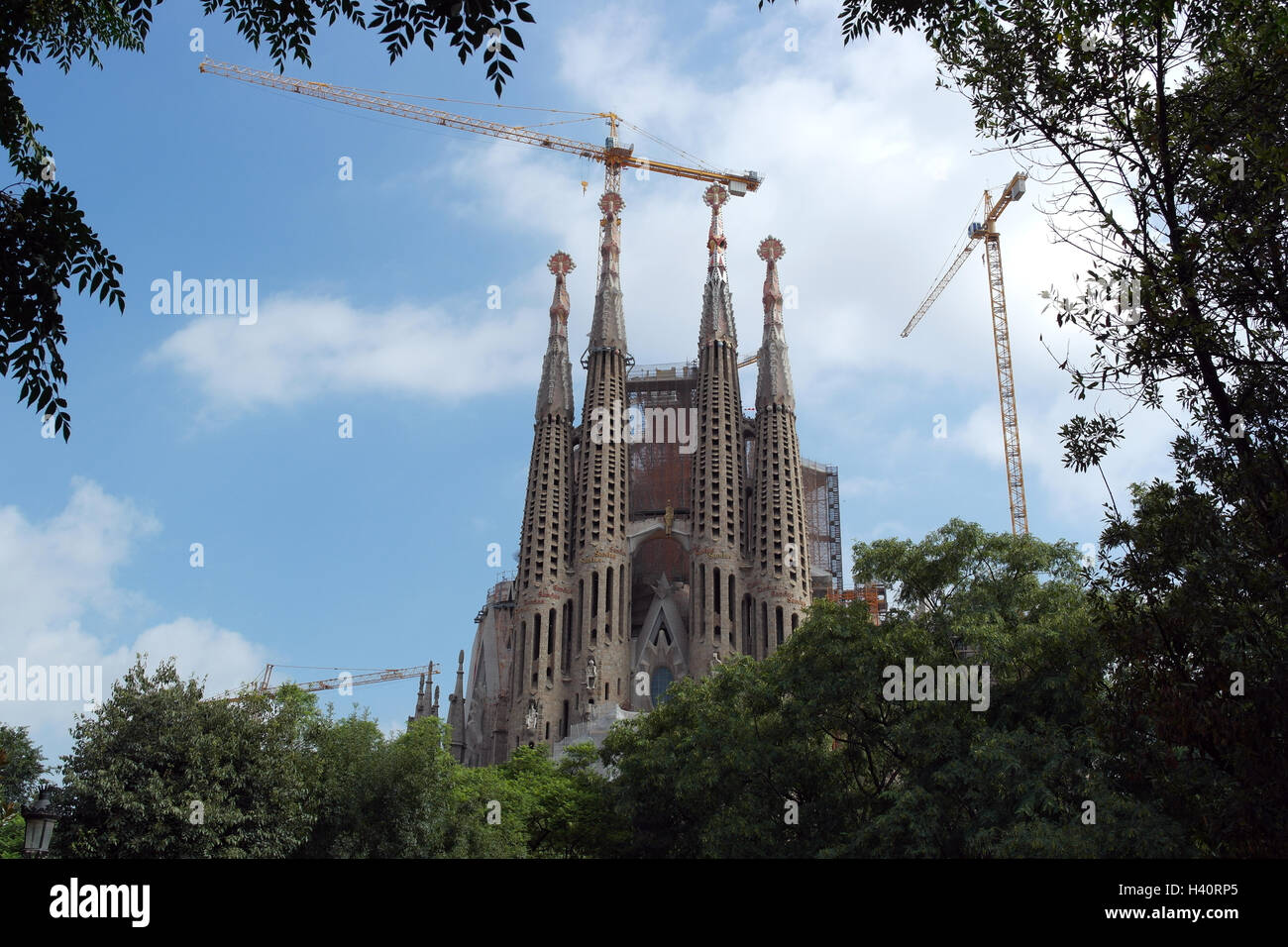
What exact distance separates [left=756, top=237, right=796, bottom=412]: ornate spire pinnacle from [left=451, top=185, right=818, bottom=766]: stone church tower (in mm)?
96

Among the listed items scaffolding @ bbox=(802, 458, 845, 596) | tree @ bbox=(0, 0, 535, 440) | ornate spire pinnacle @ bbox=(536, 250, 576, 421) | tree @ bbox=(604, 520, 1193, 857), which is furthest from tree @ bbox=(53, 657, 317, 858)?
scaffolding @ bbox=(802, 458, 845, 596)

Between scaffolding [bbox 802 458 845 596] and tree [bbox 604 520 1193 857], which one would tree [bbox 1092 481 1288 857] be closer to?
tree [bbox 604 520 1193 857]

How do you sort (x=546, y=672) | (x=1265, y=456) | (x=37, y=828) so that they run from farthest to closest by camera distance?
(x=546, y=672) → (x=37, y=828) → (x=1265, y=456)

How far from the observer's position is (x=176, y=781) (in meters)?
24.4

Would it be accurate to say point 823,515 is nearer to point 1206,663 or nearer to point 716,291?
point 716,291

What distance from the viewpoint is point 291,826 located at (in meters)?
25.7

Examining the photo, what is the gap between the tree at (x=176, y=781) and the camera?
23500 mm

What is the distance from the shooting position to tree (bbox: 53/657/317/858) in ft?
77.1

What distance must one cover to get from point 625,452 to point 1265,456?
202 feet

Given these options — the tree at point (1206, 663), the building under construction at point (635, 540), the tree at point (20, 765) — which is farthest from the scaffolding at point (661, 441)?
the tree at point (1206, 663)

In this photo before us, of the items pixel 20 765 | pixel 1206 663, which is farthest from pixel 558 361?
pixel 1206 663

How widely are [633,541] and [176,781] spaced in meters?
52.0
